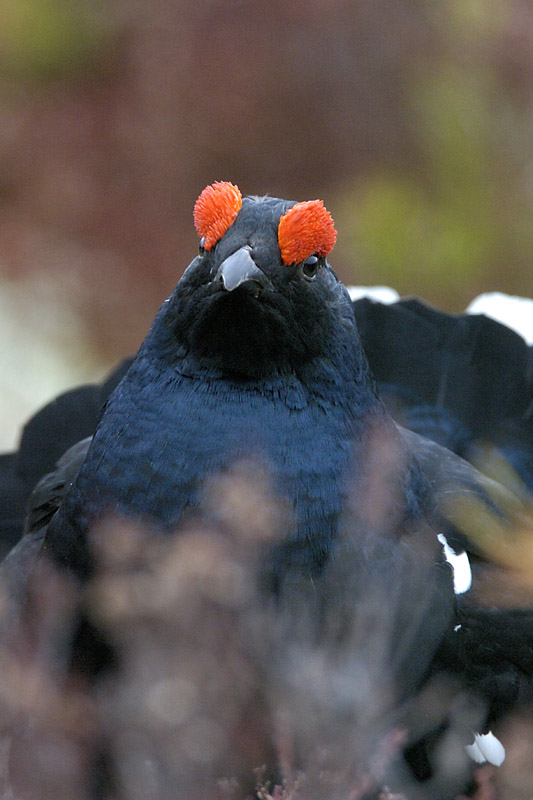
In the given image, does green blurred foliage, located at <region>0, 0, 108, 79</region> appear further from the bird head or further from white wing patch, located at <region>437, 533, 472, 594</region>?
white wing patch, located at <region>437, 533, 472, 594</region>

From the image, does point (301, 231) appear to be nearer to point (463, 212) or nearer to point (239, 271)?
point (239, 271)

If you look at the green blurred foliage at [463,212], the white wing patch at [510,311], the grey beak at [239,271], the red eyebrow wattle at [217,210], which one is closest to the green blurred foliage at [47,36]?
the green blurred foliage at [463,212]

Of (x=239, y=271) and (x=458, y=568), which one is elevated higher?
(x=239, y=271)

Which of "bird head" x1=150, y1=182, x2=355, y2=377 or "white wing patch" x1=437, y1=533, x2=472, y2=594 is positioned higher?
"bird head" x1=150, y1=182, x2=355, y2=377

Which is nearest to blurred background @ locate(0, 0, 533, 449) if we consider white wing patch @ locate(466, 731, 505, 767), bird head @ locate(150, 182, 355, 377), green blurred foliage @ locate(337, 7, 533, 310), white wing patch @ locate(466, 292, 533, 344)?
green blurred foliage @ locate(337, 7, 533, 310)

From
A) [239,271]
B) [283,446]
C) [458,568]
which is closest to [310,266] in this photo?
[239,271]

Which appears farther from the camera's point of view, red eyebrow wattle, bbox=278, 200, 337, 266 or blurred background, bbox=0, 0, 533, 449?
blurred background, bbox=0, 0, 533, 449

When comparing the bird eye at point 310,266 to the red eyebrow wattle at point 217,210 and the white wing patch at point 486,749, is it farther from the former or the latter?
the white wing patch at point 486,749
